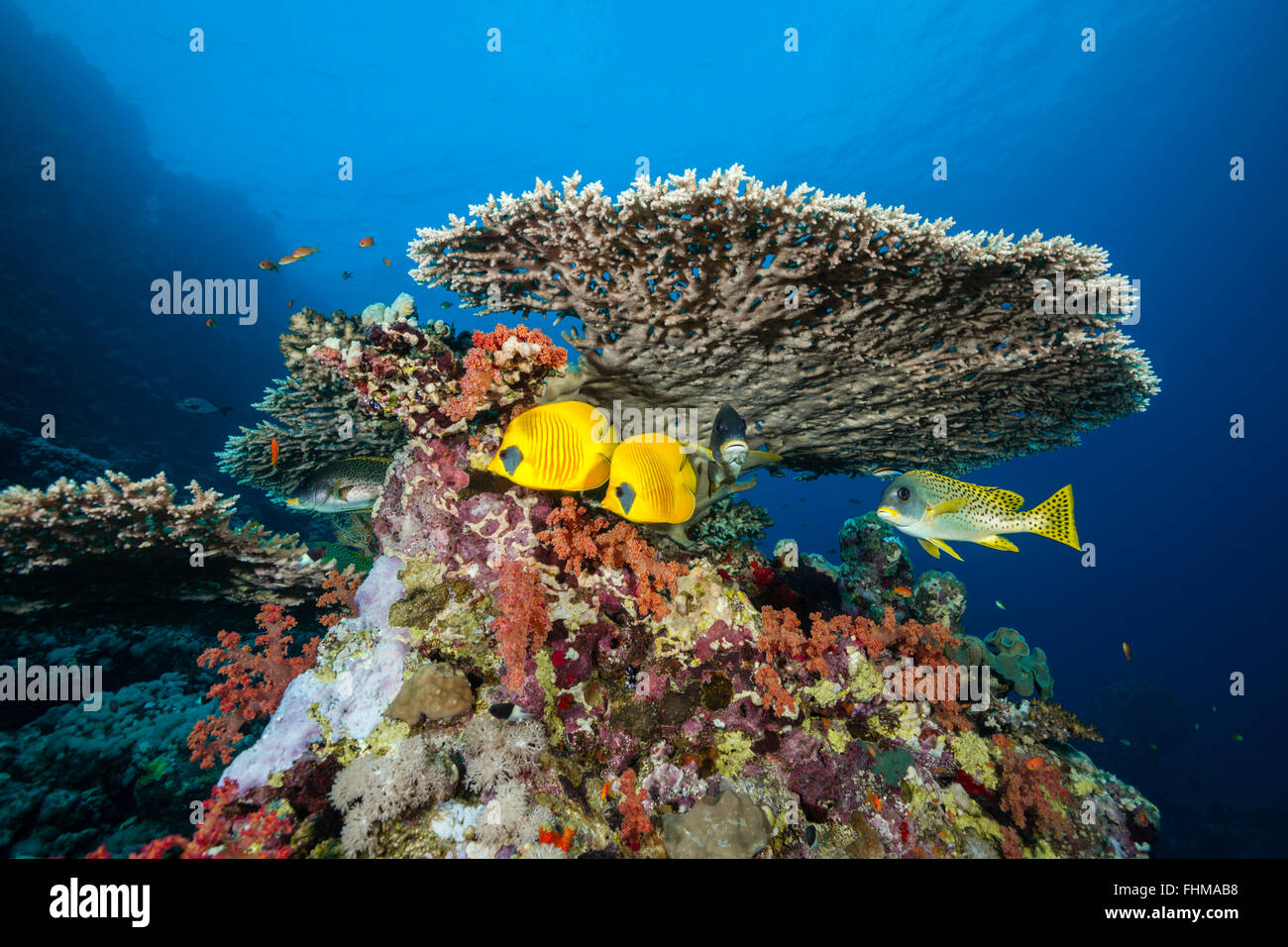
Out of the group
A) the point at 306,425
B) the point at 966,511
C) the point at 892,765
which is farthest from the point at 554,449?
the point at 306,425

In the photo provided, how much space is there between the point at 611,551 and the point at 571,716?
105 cm

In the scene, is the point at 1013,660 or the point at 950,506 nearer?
the point at 950,506

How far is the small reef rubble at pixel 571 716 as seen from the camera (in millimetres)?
2340

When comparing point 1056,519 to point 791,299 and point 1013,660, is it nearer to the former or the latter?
point 791,299

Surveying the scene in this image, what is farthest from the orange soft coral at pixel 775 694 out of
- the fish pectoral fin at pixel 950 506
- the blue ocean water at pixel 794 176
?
the blue ocean water at pixel 794 176

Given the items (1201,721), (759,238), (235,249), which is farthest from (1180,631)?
(235,249)

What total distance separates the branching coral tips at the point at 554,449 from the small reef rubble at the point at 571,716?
72 cm

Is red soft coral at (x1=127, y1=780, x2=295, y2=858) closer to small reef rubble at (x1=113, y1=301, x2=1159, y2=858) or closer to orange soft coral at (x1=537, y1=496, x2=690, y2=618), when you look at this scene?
small reef rubble at (x1=113, y1=301, x2=1159, y2=858)

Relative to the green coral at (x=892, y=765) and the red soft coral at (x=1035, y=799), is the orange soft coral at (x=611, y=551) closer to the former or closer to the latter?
the green coral at (x=892, y=765)

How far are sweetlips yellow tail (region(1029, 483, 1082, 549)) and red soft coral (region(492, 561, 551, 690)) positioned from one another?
322 cm

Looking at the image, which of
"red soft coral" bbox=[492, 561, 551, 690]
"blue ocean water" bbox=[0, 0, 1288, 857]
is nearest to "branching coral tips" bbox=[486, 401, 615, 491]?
"red soft coral" bbox=[492, 561, 551, 690]

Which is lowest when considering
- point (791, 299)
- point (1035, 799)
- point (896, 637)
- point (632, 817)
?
point (1035, 799)

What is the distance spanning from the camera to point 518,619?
272 cm

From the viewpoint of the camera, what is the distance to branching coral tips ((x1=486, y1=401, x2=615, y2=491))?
7.48 feet
